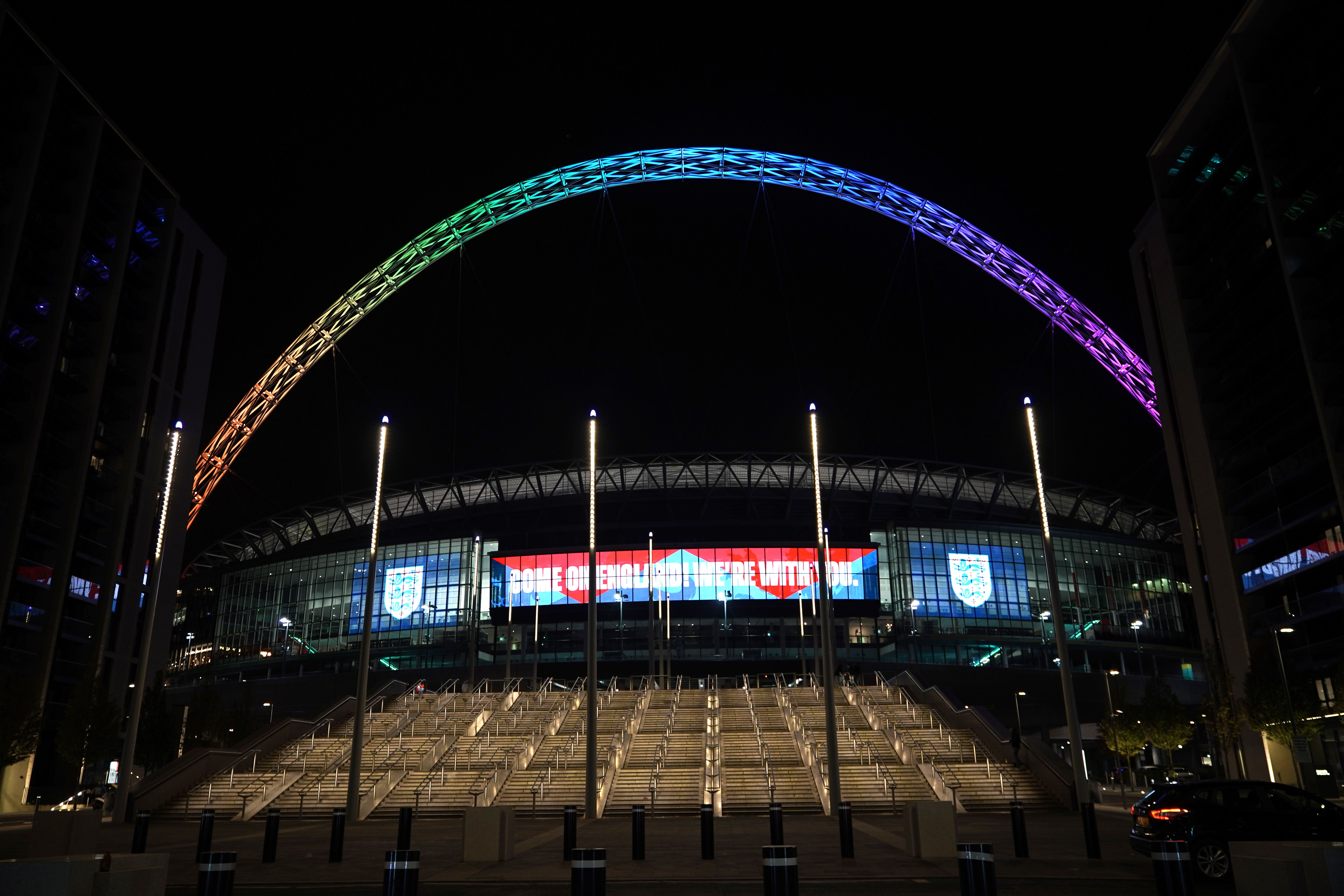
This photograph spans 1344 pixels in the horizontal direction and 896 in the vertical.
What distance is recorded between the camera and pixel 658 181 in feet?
200

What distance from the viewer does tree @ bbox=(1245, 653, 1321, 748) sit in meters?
49.9

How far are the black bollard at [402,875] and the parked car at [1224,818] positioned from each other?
40.1 feet

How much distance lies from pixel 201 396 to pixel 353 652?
33.7 meters

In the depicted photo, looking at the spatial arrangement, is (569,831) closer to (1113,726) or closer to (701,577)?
(1113,726)

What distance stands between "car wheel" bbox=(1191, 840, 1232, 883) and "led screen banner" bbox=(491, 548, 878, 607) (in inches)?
3056

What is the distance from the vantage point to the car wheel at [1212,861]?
52.1ft

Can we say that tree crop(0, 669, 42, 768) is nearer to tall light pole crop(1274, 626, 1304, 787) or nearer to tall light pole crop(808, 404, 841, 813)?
tall light pole crop(808, 404, 841, 813)

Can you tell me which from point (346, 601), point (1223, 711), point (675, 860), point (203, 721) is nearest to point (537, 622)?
point (346, 601)

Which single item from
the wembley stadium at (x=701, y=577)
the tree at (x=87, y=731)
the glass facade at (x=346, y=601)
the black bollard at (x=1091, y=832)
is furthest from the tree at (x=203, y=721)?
the black bollard at (x=1091, y=832)

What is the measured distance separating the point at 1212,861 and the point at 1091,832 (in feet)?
8.02

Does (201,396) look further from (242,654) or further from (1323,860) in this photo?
(1323,860)

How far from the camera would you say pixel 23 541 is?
6319cm

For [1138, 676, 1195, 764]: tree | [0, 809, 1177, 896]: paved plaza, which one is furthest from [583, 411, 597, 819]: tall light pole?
[1138, 676, 1195, 764]: tree

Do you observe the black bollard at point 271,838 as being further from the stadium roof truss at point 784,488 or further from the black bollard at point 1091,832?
the stadium roof truss at point 784,488
